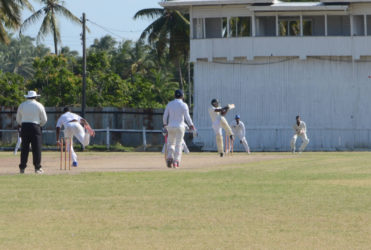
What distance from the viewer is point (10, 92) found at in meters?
63.2

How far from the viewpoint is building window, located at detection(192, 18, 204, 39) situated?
50.2 m

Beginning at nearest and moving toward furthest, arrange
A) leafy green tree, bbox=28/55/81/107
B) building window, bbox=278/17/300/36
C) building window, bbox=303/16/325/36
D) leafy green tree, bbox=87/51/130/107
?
building window, bbox=303/16/325/36 < building window, bbox=278/17/300/36 < leafy green tree, bbox=28/55/81/107 < leafy green tree, bbox=87/51/130/107

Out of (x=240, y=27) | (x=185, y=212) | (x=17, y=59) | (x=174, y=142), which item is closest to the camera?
(x=185, y=212)

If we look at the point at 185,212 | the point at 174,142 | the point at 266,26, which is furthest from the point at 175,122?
the point at 266,26

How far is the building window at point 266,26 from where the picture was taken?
163 ft

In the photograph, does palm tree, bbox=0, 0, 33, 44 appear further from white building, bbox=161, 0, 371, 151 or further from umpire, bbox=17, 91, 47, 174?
umpire, bbox=17, 91, 47, 174

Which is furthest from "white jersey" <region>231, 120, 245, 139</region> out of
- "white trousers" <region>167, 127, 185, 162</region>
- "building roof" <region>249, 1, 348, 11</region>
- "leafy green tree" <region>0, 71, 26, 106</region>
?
"leafy green tree" <region>0, 71, 26, 106</region>

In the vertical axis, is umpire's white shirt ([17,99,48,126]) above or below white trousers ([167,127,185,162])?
above

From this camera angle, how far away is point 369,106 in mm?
48250

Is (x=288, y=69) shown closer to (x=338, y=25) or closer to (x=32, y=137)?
(x=338, y=25)

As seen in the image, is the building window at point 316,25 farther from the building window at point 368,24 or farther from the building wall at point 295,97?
the building window at point 368,24

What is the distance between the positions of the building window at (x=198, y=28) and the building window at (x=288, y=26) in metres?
4.18

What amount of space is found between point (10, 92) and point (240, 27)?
1990 cm

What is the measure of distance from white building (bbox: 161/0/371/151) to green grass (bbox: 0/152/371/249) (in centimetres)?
2931
